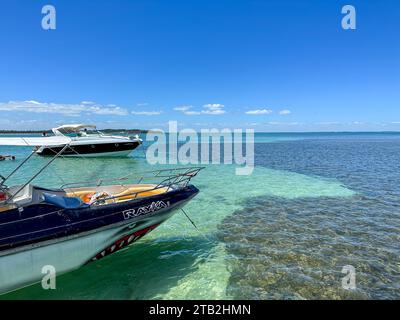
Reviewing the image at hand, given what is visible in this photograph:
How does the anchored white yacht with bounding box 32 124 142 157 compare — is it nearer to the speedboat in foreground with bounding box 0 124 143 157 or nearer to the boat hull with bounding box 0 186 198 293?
the speedboat in foreground with bounding box 0 124 143 157

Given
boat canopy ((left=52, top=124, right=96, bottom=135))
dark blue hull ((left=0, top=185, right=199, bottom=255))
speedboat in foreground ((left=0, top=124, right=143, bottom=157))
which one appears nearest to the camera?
dark blue hull ((left=0, top=185, right=199, bottom=255))

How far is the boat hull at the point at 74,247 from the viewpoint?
551 centimetres

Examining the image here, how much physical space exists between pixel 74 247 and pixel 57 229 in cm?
61

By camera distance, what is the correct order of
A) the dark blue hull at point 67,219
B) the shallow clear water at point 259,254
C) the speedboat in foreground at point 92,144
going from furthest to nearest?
the speedboat in foreground at point 92,144
the shallow clear water at point 259,254
the dark blue hull at point 67,219

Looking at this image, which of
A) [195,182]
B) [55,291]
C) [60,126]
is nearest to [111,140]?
[60,126]

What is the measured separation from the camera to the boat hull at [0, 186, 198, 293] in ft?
18.1

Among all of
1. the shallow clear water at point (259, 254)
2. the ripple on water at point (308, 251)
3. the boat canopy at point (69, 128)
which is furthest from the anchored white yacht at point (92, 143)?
the ripple on water at point (308, 251)

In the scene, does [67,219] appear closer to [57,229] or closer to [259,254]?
[57,229]

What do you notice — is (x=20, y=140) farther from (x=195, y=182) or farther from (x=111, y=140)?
(x=111, y=140)

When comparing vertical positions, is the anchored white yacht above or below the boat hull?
above

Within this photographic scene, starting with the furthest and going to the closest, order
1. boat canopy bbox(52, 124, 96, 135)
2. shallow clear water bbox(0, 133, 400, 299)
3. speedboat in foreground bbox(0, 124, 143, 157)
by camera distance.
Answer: speedboat in foreground bbox(0, 124, 143, 157), boat canopy bbox(52, 124, 96, 135), shallow clear water bbox(0, 133, 400, 299)

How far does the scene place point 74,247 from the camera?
6.17 m

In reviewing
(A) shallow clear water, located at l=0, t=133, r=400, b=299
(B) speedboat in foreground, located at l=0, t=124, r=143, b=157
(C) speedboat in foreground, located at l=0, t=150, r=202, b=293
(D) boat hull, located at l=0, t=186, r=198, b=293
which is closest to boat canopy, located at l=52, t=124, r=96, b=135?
(B) speedboat in foreground, located at l=0, t=124, r=143, b=157

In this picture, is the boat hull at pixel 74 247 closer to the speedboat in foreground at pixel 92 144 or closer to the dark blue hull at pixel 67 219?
the dark blue hull at pixel 67 219
